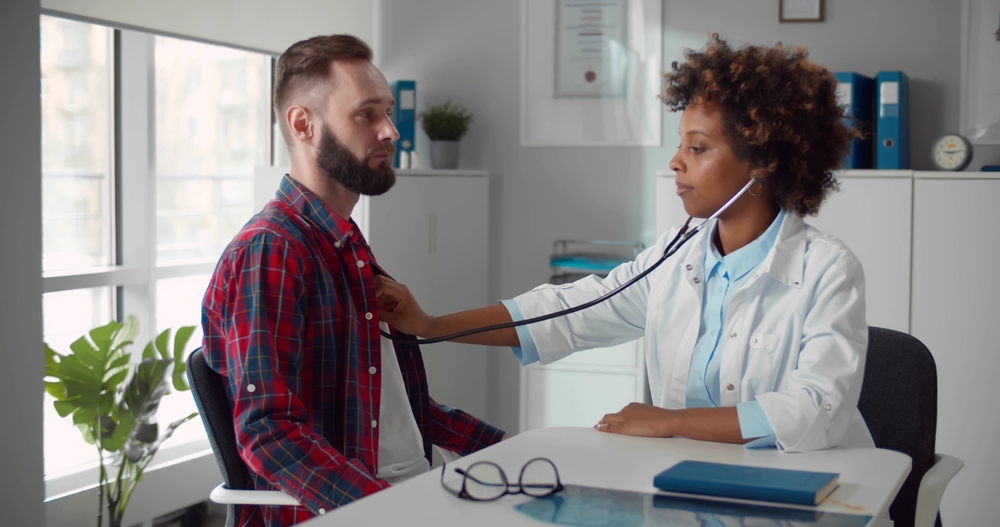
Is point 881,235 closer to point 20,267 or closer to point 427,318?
point 427,318

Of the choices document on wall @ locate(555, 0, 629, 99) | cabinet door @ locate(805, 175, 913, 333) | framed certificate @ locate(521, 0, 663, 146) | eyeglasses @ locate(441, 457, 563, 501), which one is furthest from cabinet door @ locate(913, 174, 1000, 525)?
eyeglasses @ locate(441, 457, 563, 501)

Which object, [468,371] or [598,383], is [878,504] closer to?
[598,383]

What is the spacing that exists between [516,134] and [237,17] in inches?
49.8

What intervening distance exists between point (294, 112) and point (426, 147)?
221 centimetres

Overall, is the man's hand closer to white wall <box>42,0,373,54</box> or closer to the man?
the man

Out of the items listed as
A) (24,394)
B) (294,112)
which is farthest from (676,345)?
(24,394)

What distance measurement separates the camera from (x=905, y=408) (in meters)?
1.71

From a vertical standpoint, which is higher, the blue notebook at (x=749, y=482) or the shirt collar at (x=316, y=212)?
the shirt collar at (x=316, y=212)

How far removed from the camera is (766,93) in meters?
1.66

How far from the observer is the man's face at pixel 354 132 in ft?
5.64

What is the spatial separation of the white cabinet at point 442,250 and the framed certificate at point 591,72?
0.42 m

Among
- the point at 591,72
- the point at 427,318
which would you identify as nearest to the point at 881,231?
the point at 591,72

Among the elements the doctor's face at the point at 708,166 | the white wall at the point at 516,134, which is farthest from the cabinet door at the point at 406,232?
the doctor's face at the point at 708,166

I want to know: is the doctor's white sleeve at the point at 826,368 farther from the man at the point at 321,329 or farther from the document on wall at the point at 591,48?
the document on wall at the point at 591,48
